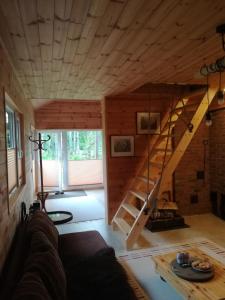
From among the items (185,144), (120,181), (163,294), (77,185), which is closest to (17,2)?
(163,294)

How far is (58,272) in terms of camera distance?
1.73m

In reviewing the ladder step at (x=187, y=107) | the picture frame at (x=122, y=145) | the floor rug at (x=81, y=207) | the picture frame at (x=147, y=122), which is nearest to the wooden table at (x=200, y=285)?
the picture frame at (x=122, y=145)

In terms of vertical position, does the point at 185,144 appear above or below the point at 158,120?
below

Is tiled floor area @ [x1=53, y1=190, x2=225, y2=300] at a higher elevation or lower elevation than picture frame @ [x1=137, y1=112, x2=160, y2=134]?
lower

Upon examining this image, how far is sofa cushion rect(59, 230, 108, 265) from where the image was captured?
96.4 inches

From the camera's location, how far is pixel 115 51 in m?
2.33

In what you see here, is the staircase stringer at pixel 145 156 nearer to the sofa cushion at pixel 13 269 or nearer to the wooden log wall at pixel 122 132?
the wooden log wall at pixel 122 132

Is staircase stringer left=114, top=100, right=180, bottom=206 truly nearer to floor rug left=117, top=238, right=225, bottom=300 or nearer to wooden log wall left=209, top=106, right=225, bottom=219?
wooden log wall left=209, top=106, right=225, bottom=219

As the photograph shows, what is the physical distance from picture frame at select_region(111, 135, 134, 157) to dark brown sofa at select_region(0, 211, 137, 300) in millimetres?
2141

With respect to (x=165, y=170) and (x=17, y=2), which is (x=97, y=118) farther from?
(x=17, y=2)

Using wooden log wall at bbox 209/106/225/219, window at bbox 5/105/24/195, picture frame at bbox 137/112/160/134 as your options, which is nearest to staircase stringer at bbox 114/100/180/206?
picture frame at bbox 137/112/160/134

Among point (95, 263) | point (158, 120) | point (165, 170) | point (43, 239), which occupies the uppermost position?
point (158, 120)

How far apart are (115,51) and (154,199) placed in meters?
2.24

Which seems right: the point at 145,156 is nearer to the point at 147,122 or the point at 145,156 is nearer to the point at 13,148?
the point at 147,122
